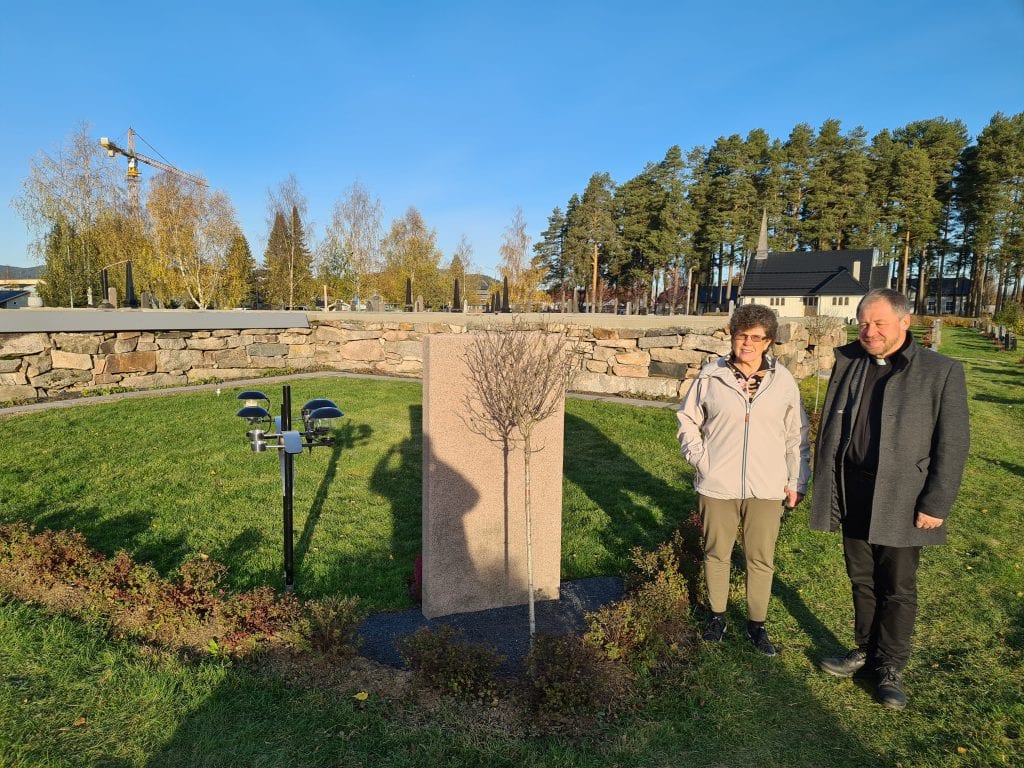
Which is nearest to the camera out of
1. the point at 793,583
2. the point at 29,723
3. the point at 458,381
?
the point at 29,723

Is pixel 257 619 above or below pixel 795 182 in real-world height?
below

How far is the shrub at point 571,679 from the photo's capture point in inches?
104

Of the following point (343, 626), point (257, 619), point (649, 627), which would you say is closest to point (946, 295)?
point (649, 627)

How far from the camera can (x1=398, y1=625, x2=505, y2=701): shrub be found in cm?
274

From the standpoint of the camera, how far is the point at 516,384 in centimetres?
312

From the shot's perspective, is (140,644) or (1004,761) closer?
(1004,761)

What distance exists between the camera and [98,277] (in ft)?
92.9

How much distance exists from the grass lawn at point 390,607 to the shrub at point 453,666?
13 centimetres

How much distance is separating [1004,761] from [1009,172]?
5496cm

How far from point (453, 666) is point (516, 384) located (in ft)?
4.52

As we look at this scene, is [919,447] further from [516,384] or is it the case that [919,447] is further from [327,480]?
[327,480]

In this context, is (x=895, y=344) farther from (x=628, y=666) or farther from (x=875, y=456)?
(x=628, y=666)

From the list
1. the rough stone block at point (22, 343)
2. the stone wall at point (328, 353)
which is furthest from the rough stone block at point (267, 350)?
the rough stone block at point (22, 343)

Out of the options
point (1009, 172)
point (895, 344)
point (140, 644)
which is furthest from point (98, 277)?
point (1009, 172)
